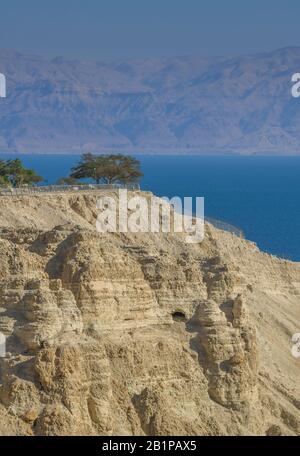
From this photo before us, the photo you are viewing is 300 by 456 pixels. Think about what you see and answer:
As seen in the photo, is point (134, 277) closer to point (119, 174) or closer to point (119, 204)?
point (119, 204)

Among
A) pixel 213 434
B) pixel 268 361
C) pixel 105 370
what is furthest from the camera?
pixel 268 361

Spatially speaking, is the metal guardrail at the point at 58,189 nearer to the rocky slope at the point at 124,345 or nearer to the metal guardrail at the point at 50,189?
the metal guardrail at the point at 50,189

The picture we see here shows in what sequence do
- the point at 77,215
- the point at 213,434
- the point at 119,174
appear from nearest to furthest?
the point at 213,434 → the point at 77,215 → the point at 119,174

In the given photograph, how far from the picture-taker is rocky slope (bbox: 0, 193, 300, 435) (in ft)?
116

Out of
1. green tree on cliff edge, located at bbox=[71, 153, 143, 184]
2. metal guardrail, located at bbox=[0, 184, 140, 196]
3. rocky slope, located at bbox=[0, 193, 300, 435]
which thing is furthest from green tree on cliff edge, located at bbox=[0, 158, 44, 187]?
rocky slope, located at bbox=[0, 193, 300, 435]

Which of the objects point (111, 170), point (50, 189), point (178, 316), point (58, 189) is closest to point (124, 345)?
point (178, 316)

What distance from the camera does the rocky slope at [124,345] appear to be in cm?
3534

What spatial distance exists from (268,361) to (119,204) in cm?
2004

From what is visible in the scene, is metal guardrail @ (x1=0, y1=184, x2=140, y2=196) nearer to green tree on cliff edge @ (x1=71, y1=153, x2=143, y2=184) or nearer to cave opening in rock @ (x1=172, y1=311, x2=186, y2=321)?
green tree on cliff edge @ (x1=71, y1=153, x2=143, y2=184)

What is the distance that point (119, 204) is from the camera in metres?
69.4

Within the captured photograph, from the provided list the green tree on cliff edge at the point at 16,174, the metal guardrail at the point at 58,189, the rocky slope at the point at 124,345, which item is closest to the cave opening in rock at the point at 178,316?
the rocky slope at the point at 124,345

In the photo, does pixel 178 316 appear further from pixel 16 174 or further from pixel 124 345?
pixel 16 174

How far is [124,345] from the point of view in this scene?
38.7 m
